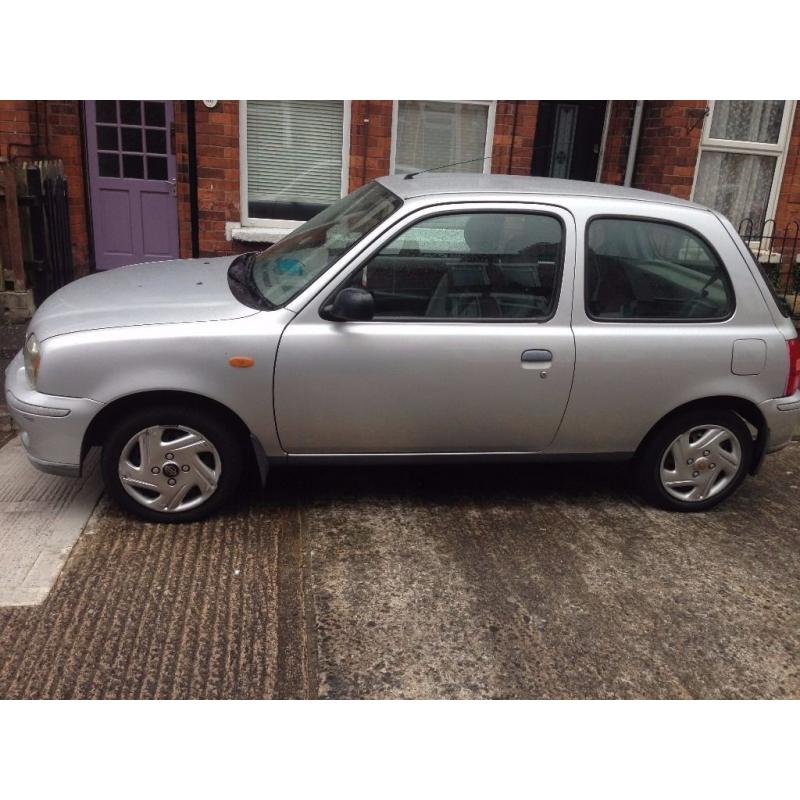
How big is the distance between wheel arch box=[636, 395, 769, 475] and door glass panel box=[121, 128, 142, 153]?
7.02 metres

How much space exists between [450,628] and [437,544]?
697 millimetres

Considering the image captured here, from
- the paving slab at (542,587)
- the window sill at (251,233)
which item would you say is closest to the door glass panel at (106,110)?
the window sill at (251,233)

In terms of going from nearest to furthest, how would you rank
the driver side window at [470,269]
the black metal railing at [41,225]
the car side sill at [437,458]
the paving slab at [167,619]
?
the paving slab at [167,619] → the driver side window at [470,269] → the car side sill at [437,458] → the black metal railing at [41,225]

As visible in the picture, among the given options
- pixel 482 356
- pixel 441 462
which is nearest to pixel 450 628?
pixel 441 462

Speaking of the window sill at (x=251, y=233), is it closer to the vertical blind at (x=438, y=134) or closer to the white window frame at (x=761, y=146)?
the vertical blind at (x=438, y=134)

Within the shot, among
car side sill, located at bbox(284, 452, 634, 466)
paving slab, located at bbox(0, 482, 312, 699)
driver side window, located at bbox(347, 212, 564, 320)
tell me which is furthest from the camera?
car side sill, located at bbox(284, 452, 634, 466)

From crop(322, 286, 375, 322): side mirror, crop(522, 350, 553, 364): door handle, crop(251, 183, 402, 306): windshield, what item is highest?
crop(251, 183, 402, 306): windshield

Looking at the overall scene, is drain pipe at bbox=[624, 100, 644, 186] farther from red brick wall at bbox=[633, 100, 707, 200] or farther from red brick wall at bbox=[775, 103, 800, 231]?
red brick wall at bbox=[775, 103, 800, 231]

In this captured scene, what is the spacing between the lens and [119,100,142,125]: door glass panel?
869 cm

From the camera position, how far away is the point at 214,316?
3730 mm

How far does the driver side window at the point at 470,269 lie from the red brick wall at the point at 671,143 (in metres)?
5.28

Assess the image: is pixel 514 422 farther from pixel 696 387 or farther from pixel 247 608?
pixel 247 608

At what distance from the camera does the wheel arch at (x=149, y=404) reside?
3693 millimetres

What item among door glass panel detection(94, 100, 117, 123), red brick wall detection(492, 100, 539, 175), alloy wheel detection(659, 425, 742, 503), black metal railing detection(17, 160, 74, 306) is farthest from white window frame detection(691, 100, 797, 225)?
black metal railing detection(17, 160, 74, 306)
